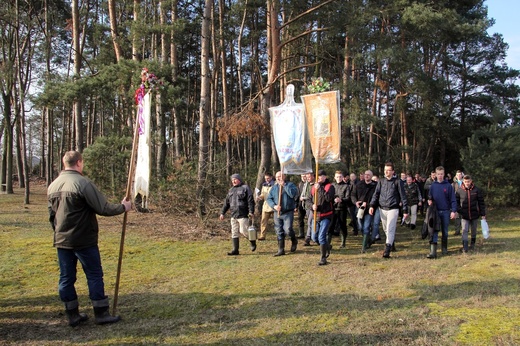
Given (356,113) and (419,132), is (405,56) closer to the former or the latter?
(356,113)

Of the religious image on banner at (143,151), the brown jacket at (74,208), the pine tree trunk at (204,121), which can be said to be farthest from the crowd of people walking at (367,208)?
the brown jacket at (74,208)

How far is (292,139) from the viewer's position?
902 centimetres

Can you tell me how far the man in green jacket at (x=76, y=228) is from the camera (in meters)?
4.23

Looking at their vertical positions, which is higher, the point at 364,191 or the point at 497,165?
the point at 497,165

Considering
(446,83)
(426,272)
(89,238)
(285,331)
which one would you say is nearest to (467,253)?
(426,272)

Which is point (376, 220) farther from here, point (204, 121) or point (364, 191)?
point (204, 121)

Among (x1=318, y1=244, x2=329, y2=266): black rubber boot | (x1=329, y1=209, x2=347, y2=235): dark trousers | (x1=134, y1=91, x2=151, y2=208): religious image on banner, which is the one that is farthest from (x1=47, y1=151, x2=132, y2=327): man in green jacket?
(x1=329, y1=209, x2=347, y2=235): dark trousers

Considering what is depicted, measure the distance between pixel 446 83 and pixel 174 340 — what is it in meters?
18.1

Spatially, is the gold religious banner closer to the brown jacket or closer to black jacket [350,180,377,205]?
black jacket [350,180,377,205]

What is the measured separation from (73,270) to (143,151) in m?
1.73

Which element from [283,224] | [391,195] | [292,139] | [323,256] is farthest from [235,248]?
[391,195]

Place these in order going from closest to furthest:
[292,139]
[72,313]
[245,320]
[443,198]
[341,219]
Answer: [72,313], [245,320], [443,198], [292,139], [341,219]

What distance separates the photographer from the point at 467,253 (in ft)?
26.2

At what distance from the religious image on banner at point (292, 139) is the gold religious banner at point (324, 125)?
0.25 metres
